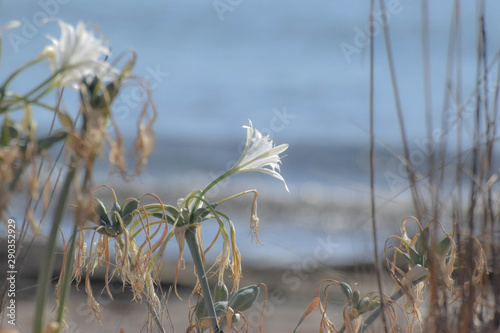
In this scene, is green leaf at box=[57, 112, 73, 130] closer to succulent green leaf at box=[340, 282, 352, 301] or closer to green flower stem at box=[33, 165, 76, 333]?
green flower stem at box=[33, 165, 76, 333]

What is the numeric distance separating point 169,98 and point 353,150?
399 centimetres

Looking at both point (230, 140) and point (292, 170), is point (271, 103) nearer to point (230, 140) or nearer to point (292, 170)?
point (230, 140)

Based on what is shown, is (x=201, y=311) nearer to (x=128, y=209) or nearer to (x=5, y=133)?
(x=128, y=209)

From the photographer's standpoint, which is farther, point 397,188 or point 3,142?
point 397,188

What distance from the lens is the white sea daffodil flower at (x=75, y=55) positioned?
1.49 feet

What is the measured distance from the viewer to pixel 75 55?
0.46 meters

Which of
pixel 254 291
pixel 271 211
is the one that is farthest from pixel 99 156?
pixel 271 211

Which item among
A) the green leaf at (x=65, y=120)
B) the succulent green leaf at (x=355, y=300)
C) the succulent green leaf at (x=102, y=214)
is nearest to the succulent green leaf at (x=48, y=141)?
the green leaf at (x=65, y=120)

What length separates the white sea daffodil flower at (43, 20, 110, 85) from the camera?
1.49 ft

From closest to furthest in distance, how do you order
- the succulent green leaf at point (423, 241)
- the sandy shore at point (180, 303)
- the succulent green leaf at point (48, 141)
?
the succulent green leaf at point (48, 141), the succulent green leaf at point (423, 241), the sandy shore at point (180, 303)

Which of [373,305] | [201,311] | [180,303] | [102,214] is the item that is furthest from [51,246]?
[180,303]

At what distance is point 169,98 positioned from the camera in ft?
39.2

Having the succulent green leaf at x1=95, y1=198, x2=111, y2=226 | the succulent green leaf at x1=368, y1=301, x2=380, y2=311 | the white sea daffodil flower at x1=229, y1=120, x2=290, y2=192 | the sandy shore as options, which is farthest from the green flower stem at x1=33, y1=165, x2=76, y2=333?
the sandy shore

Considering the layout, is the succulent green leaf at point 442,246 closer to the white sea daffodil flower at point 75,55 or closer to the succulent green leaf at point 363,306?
the succulent green leaf at point 363,306
